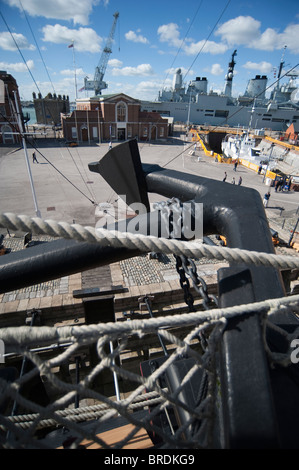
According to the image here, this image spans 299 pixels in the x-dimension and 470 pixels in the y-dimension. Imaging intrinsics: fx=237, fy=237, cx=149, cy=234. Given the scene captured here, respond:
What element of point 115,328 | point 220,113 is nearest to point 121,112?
point 220,113

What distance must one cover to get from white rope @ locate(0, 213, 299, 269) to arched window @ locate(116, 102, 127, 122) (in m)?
41.5

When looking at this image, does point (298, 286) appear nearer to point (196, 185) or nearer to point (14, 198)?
point (196, 185)

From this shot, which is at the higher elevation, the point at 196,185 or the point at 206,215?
the point at 196,185

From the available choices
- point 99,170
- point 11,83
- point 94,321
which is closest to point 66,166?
point 11,83

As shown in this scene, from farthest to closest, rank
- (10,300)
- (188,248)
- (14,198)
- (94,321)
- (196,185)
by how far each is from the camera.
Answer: (14,198) < (10,300) < (94,321) < (196,185) < (188,248)

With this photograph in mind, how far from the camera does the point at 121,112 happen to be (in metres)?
38.0

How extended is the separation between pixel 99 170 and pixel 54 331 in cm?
190

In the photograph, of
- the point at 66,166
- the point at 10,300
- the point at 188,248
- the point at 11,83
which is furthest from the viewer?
the point at 11,83

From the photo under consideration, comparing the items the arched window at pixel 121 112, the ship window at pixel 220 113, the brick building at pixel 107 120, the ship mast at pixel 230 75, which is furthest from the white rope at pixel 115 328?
the ship mast at pixel 230 75

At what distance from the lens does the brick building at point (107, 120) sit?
3638cm

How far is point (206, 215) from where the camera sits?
157 cm

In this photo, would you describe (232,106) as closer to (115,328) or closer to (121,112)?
(121,112)

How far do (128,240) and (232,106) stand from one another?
76.1m

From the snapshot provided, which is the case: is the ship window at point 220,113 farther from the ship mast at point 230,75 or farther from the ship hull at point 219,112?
the ship mast at point 230,75
